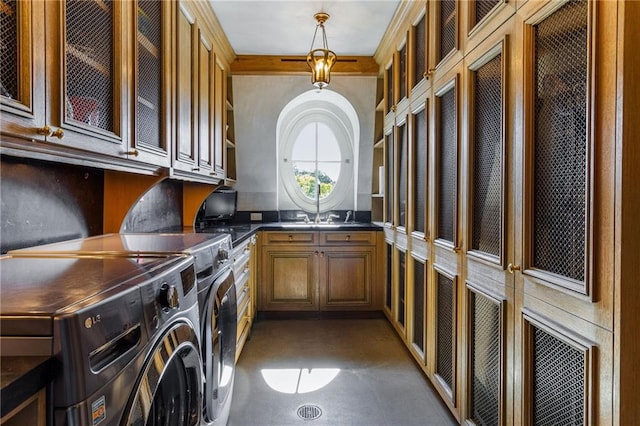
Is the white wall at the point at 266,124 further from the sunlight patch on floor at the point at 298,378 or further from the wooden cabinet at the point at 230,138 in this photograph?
the sunlight patch on floor at the point at 298,378

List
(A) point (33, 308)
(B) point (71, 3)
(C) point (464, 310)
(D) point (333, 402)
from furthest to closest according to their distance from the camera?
(D) point (333, 402) → (C) point (464, 310) → (B) point (71, 3) → (A) point (33, 308)

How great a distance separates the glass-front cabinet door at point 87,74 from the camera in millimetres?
1077

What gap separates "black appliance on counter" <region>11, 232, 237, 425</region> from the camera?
1284mm

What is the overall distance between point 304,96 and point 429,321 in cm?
285

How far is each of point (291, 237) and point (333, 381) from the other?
147 cm

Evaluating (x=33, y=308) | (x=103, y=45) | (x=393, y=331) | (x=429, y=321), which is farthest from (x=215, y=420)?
(x=393, y=331)

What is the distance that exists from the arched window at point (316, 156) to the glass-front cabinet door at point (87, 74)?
9.32 feet

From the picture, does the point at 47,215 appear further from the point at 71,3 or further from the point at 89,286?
the point at 89,286

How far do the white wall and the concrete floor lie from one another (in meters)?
1.54

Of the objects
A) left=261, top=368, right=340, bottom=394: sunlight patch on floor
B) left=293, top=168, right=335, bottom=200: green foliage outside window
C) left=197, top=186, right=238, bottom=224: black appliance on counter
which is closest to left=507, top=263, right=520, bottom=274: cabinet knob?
left=261, top=368, right=340, bottom=394: sunlight patch on floor

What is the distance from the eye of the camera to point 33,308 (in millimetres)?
632

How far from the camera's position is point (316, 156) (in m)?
4.35

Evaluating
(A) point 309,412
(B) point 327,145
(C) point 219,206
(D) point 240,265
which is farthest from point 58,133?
(B) point 327,145

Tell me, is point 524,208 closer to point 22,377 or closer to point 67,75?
point 22,377
